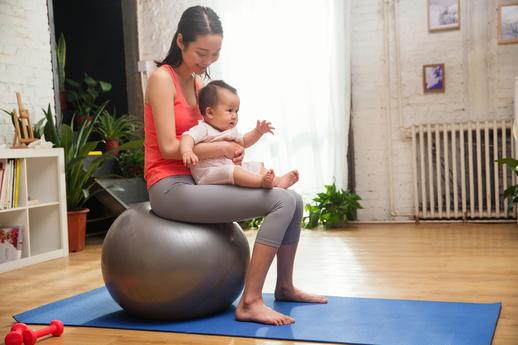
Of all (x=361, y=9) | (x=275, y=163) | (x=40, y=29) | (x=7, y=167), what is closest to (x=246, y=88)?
(x=275, y=163)

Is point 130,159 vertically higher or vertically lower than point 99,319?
higher

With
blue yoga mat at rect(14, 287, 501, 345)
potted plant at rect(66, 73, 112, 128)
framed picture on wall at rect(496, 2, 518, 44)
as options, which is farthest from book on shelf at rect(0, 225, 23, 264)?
framed picture on wall at rect(496, 2, 518, 44)

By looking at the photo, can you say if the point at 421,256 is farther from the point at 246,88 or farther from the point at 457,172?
the point at 246,88

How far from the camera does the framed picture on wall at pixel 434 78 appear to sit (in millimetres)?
4797

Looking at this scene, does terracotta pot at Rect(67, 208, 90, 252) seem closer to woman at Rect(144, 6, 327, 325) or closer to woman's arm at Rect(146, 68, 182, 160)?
woman at Rect(144, 6, 327, 325)

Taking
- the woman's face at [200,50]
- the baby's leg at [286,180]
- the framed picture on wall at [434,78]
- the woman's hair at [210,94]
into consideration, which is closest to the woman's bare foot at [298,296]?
the baby's leg at [286,180]

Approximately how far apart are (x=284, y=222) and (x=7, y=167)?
230 centimetres

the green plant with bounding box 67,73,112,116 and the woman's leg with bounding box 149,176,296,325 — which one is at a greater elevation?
the green plant with bounding box 67,73,112,116

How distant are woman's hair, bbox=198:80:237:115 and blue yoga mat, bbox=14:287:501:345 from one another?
77 centimetres

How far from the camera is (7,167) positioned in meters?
3.72

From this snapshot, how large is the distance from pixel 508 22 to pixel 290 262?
3268 millimetres

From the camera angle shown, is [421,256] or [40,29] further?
[40,29]

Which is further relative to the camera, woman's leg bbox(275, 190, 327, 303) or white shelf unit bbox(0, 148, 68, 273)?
white shelf unit bbox(0, 148, 68, 273)

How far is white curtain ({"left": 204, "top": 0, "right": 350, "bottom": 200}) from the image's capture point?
496 centimetres
